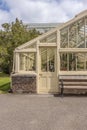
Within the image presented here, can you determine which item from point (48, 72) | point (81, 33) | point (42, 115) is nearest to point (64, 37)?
point (81, 33)

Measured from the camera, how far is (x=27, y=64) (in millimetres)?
16516

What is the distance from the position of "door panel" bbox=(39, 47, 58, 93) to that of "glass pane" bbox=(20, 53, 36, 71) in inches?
21.3

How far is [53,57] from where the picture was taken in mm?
16047

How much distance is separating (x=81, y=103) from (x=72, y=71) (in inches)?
150

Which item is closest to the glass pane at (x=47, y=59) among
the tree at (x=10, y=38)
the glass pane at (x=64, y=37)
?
the glass pane at (x=64, y=37)

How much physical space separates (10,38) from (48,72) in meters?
18.3

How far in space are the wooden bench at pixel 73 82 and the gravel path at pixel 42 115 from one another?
2477mm

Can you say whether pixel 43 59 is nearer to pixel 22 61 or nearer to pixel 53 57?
pixel 53 57

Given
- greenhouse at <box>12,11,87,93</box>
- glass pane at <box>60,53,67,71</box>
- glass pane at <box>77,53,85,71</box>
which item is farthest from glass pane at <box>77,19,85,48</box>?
glass pane at <box>60,53,67,71</box>

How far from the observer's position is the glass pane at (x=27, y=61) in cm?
1614

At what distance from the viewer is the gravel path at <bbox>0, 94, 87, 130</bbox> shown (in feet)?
26.0

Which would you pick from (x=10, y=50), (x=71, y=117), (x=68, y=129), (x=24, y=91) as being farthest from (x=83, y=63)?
(x=10, y=50)

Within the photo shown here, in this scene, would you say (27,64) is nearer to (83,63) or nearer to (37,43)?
(37,43)

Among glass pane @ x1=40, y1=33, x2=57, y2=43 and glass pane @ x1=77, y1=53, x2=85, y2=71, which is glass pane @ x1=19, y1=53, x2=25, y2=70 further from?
glass pane @ x1=77, y1=53, x2=85, y2=71
